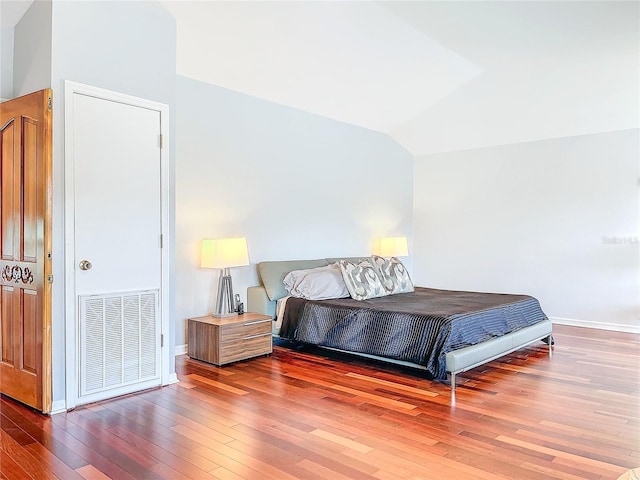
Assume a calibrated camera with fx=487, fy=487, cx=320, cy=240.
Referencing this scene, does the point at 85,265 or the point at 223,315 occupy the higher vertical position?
the point at 85,265

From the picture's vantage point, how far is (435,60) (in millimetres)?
5066

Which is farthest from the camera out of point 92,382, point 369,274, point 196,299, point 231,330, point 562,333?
point 562,333

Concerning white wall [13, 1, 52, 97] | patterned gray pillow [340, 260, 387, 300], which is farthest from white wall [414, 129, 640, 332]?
white wall [13, 1, 52, 97]

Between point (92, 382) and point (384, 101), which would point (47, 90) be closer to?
point (92, 382)

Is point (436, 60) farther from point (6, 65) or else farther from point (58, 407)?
point (58, 407)

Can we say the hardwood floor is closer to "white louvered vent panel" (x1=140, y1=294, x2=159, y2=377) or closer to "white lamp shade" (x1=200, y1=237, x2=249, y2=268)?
"white louvered vent panel" (x1=140, y1=294, x2=159, y2=377)

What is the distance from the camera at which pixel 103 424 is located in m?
2.85

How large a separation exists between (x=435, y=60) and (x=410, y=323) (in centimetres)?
285

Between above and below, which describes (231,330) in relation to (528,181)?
below

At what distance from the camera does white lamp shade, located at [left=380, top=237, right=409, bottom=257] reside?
674 cm

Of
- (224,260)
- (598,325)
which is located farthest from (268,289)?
(598,325)

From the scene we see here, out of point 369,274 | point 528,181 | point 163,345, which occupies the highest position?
point 528,181

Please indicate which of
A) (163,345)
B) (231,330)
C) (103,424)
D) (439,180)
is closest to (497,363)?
(231,330)

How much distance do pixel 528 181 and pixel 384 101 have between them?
2.24m
